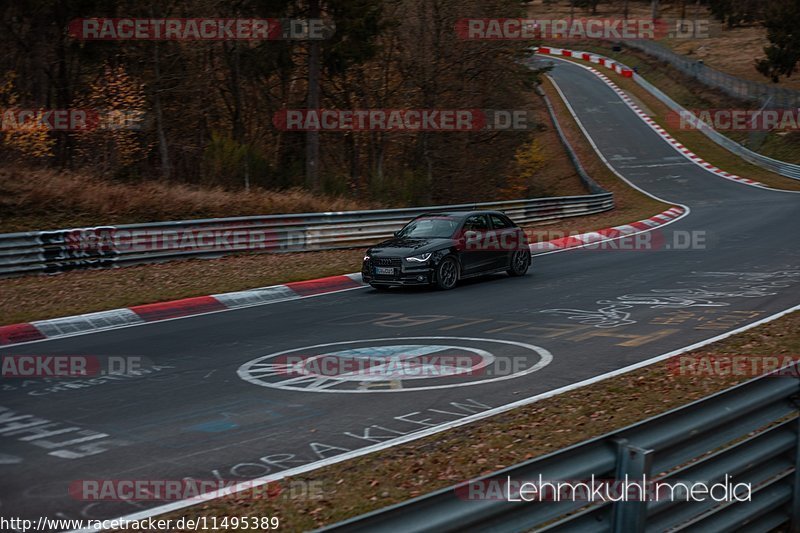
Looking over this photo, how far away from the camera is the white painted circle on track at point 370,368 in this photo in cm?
937

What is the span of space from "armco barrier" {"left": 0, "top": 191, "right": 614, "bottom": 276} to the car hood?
181 inches

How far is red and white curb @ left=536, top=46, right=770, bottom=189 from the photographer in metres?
45.2

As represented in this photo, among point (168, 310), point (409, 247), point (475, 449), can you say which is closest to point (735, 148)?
point (409, 247)

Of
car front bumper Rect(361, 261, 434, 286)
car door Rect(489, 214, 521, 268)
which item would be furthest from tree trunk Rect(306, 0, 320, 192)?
car front bumper Rect(361, 261, 434, 286)

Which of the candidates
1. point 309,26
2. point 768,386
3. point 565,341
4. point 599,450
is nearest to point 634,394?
point 565,341

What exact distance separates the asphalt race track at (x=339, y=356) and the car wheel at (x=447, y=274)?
0.22 metres

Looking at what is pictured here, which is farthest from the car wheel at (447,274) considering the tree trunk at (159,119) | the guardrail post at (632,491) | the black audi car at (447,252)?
the tree trunk at (159,119)

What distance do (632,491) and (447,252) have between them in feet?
43.5

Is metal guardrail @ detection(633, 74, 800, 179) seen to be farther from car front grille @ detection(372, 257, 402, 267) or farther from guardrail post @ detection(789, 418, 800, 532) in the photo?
guardrail post @ detection(789, 418, 800, 532)

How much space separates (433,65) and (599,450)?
30.1 m

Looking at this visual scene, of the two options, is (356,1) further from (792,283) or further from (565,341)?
(565,341)

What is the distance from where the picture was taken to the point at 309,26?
2853 centimetres

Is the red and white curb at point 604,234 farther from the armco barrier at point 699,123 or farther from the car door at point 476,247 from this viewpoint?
the armco barrier at point 699,123

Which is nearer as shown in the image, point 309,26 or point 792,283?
point 792,283
